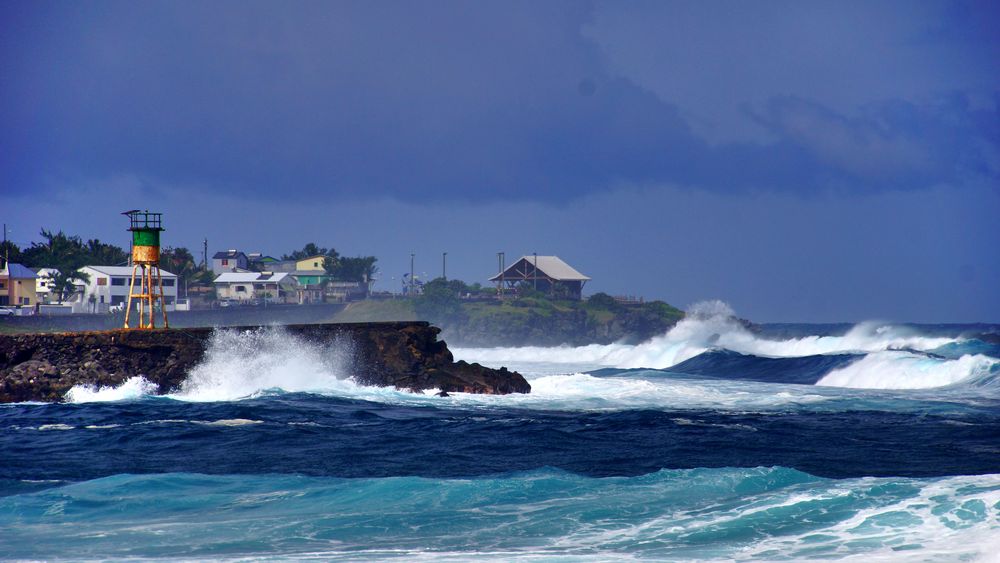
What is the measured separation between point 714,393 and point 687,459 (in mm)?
14321

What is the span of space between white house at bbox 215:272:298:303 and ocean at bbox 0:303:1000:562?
3361 inches

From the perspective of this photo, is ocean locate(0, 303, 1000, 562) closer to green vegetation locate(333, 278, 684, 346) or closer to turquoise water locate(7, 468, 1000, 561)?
turquoise water locate(7, 468, 1000, 561)

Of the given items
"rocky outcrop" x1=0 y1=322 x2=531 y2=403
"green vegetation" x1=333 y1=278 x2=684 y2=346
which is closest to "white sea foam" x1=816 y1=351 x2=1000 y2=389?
"rocky outcrop" x1=0 y1=322 x2=531 y2=403

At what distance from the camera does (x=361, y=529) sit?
12.3 m

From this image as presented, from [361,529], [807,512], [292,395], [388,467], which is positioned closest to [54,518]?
[361,529]

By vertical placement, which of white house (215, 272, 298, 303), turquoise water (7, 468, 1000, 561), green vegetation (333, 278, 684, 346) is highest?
white house (215, 272, 298, 303)

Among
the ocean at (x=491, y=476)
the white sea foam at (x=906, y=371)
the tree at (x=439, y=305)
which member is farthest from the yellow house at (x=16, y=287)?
the white sea foam at (x=906, y=371)

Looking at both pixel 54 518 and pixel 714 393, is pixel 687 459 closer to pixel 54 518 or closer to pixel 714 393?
pixel 54 518

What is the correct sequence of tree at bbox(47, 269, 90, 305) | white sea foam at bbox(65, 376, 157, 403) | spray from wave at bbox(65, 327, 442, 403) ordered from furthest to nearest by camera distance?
tree at bbox(47, 269, 90, 305) → spray from wave at bbox(65, 327, 442, 403) → white sea foam at bbox(65, 376, 157, 403)

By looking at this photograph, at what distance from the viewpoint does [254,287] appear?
374 ft

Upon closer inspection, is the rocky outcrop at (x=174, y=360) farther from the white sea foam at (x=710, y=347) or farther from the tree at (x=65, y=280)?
the tree at (x=65, y=280)

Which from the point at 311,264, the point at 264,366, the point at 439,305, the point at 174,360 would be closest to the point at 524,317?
the point at 439,305

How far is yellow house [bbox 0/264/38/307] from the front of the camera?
83.6 metres

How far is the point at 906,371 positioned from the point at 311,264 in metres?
103
